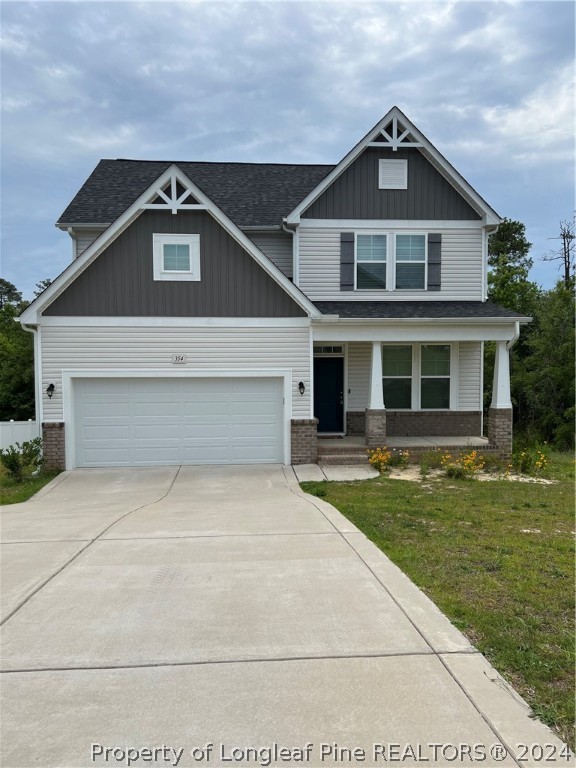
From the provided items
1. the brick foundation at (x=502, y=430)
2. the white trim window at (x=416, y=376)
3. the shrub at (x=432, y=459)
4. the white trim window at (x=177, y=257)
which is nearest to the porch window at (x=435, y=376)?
the white trim window at (x=416, y=376)

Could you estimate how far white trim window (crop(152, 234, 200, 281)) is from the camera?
1250cm

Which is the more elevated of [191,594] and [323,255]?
[323,255]

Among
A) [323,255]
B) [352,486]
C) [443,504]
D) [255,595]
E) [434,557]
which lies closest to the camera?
[255,595]

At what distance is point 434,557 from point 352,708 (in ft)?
9.82

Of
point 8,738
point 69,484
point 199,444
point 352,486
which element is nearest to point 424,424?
point 352,486

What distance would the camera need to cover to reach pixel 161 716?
321cm

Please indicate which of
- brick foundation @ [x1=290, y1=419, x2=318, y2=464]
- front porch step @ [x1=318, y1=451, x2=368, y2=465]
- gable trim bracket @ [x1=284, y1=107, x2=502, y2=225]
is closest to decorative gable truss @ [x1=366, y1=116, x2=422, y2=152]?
gable trim bracket @ [x1=284, y1=107, x2=502, y2=225]

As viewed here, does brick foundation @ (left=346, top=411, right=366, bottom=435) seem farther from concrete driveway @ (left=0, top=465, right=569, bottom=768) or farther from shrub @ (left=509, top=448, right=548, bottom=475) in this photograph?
concrete driveway @ (left=0, top=465, right=569, bottom=768)

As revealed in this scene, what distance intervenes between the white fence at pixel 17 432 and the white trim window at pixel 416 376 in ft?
29.2

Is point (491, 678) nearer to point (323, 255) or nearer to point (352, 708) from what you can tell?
point (352, 708)

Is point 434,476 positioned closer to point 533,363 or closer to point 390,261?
point 390,261

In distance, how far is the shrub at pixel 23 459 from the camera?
1146 cm

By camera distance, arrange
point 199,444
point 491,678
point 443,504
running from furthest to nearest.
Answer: point 199,444 < point 443,504 < point 491,678

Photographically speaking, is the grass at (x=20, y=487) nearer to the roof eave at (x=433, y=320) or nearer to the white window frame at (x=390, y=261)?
the roof eave at (x=433, y=320)
